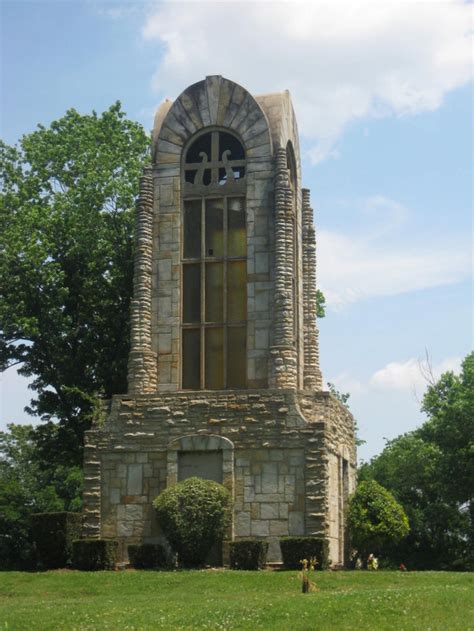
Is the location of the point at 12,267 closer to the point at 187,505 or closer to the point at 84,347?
the point at 84,347

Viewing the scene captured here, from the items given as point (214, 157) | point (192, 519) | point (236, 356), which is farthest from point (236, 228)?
point (192, 519)

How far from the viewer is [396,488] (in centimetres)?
4781

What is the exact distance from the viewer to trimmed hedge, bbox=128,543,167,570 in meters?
27.1

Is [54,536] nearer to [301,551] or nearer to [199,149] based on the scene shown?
[301,551]

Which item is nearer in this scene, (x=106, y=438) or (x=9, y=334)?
(x=106, y=438)

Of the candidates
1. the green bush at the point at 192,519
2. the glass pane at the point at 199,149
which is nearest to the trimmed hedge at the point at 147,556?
the green bush at the point at 192,519

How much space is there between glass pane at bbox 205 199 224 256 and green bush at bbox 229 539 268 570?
9.38 metres

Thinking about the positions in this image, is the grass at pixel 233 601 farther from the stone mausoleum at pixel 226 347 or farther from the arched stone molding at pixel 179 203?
the arched stone molding at pixel 179 203

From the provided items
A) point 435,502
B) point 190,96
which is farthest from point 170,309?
point 435,502

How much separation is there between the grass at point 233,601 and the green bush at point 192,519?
71.7 inches

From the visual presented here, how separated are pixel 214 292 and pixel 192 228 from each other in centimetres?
213

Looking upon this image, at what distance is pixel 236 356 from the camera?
103 feet

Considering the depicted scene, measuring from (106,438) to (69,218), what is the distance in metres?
11.6

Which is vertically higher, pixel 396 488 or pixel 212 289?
pixel 212 289
